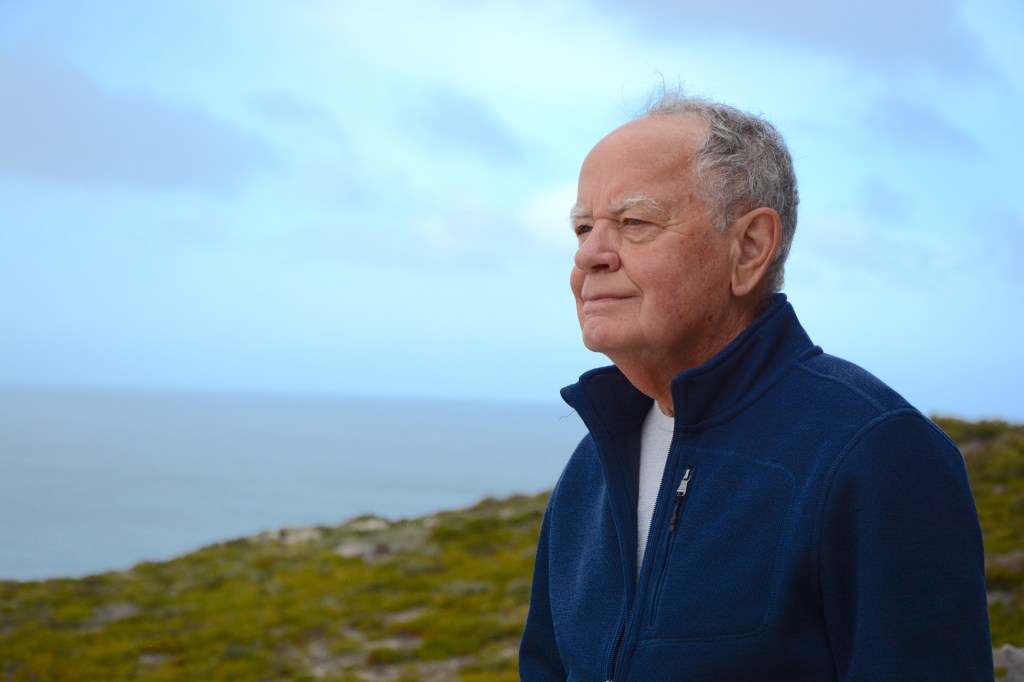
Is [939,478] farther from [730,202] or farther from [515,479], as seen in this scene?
[515,479]

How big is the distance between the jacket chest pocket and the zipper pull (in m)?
0.01

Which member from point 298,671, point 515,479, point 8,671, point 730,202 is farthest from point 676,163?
point 515,479

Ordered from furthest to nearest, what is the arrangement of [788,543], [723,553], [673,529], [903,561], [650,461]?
[650,461]
[673,529]
[723,553]
[788,543]
[903,561]

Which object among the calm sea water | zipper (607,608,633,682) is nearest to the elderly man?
zipper (607,608,633,682)

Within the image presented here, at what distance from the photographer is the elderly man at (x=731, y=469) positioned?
1.91 metres

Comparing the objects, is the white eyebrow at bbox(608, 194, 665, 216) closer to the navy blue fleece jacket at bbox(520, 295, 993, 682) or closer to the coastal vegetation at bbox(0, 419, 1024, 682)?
the navy blue fleece jacket at bbox(520, 295, 993, 682)

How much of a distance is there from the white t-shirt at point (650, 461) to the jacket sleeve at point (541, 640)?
1.59 feet

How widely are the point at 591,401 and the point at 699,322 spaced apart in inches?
17.9

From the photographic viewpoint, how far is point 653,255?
231 centimetres

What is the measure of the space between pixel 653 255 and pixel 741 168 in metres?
0.32

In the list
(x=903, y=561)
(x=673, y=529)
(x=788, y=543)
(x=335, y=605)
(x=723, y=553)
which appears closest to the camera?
(x=903, y=561)

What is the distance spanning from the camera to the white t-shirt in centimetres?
248

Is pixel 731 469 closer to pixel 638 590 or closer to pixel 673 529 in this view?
pixel 673 529

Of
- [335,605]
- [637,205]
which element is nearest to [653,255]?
[637,205]
